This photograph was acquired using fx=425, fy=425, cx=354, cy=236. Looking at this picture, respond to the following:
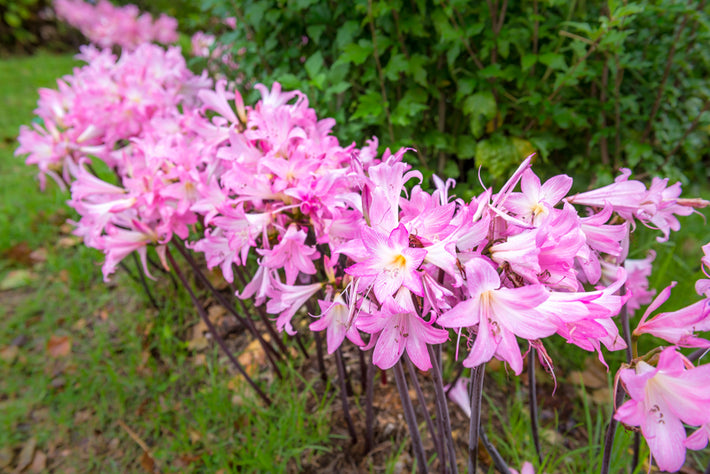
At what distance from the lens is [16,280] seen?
311 cm

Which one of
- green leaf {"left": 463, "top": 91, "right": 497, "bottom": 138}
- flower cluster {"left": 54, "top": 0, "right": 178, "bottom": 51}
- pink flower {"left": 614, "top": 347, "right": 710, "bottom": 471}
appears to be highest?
flower cluster {"left": 54, "top": 0, "right": 178, "bottom": 51}

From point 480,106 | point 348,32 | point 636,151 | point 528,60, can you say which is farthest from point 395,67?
point 636,151

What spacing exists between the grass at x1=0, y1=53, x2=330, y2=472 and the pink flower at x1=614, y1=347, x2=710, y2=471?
3.98 ft

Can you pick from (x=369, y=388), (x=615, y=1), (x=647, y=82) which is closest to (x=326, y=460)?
(x=369, y=388)

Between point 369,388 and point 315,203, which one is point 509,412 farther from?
point 315,203

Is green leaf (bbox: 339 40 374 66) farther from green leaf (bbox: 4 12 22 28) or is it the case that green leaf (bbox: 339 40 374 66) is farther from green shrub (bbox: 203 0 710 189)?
green leaf (bbox: 4 12 22 28)

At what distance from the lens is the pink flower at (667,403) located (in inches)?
26.7

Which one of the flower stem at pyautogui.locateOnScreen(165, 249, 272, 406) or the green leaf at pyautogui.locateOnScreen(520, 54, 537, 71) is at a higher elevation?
the green leaf at pyautogui.locateOnScreen(520, 54, 537, 71)

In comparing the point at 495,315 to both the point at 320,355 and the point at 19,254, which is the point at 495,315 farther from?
the point at 19,254

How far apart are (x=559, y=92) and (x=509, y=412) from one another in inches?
58.8

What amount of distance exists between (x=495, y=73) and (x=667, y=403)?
149 cm

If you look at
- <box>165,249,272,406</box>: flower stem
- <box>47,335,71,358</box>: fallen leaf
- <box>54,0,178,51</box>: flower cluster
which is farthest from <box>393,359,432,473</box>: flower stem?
<box>54,0,178,51</box>: flower cluster

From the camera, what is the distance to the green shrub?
6.04 feet

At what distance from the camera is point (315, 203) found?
1.11 metres
